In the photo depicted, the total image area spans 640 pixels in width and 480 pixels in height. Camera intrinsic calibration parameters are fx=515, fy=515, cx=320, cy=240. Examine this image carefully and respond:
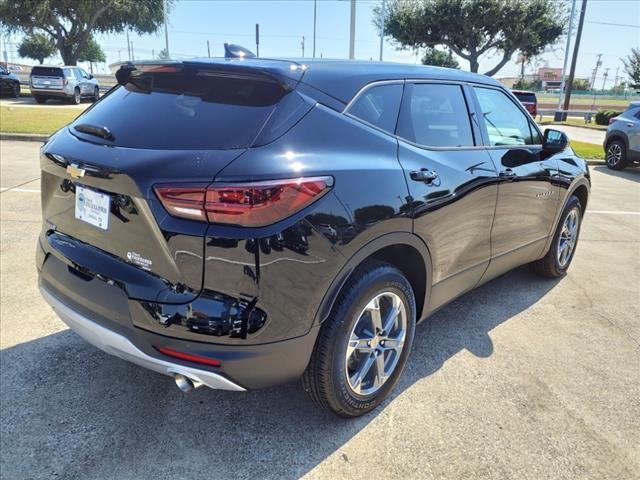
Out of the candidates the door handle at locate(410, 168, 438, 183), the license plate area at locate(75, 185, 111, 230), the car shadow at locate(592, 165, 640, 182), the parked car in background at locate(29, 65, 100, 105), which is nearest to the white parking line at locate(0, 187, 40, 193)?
the license plate area at locate(75, 185, 111, 230)

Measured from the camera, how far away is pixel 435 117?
2990mm

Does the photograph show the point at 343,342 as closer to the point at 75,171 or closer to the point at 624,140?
the point at 75,171

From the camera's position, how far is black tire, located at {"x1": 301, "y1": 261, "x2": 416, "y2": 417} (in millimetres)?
2283

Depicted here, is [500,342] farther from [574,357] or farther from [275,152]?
[275,152]

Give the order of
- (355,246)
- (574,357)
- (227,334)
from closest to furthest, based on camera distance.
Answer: (227,334) → (355,246) → (574,357)


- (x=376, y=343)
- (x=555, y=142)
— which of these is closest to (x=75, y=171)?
(x=376, y=343)

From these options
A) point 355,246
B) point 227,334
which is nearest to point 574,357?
point 355,246

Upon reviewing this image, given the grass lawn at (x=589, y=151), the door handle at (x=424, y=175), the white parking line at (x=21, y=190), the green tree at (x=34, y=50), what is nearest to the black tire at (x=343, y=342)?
the door handle at (x=424, y=175)

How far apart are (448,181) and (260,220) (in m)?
1.32

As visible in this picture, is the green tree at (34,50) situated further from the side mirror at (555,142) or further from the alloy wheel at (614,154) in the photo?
the side mirror at (555,142)

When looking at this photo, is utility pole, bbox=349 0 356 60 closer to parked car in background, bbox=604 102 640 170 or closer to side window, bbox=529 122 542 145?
parked car in background, bbox=604 102 640 170

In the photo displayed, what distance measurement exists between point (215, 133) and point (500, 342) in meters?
2.46

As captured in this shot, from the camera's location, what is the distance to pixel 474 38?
3628 centimetres

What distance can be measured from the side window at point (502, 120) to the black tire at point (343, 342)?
1497mm
